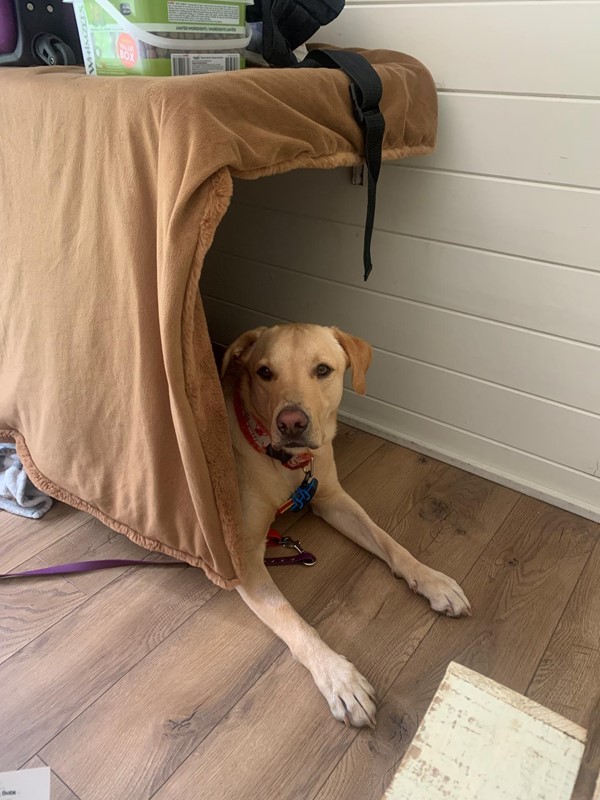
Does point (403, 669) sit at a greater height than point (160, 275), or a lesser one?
lesser

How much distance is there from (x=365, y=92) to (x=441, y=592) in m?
1.25

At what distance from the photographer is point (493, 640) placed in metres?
1.46

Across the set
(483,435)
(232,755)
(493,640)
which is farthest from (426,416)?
(232,755)

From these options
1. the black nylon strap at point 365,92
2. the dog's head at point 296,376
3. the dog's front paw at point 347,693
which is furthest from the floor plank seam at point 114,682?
the black nylon strap at point 365,92

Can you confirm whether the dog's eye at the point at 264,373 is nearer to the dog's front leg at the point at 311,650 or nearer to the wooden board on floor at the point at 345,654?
the dog's front leg at the point at 311,650

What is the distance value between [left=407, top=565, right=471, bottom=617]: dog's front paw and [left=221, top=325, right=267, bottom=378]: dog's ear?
2.50 ft

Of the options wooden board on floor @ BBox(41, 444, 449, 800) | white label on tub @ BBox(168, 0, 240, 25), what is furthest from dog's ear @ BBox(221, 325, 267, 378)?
white label on tub @ BBox(168, 0, 240, 25)

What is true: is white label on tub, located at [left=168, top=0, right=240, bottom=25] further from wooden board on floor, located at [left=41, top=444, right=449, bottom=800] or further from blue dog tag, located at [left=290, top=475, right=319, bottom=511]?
wooden board on floor, located at [left=41, top=444, right=449, bottom=800]

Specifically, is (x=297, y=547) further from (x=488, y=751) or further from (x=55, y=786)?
(x=488, y=751)

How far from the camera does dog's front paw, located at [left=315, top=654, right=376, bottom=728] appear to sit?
125 cm

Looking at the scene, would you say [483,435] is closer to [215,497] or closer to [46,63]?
[215,497]

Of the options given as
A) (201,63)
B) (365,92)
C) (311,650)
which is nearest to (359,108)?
(365,92)

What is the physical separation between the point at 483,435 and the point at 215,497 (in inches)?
41.6

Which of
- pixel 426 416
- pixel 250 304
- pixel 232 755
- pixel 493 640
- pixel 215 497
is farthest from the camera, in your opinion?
pixel 250 304
